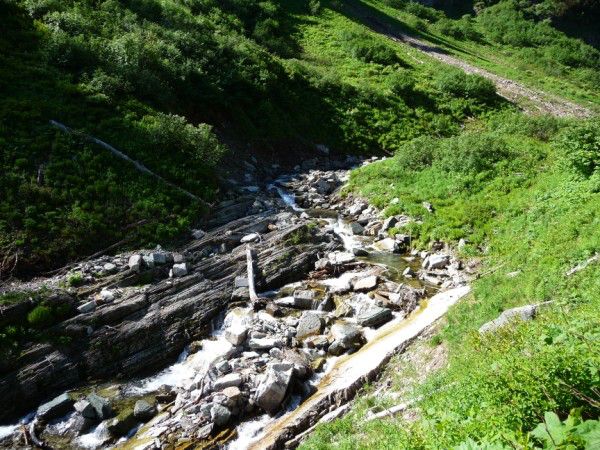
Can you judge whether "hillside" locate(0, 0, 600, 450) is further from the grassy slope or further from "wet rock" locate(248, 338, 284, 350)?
the grassy slope

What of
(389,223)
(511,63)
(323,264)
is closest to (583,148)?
(389,223)

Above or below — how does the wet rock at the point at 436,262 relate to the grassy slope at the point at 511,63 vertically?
below

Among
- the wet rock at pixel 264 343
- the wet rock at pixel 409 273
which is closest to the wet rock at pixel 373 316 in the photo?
the wet rock at pixel 264 343

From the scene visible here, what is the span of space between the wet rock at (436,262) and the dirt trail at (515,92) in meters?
29.7

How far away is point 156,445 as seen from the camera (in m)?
10.9

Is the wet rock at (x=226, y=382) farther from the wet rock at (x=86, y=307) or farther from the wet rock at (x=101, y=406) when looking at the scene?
the wet rock at (x=86, y=307)

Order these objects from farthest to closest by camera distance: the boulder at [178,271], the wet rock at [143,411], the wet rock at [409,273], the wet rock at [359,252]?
the wet rock at [359,252], the wet rock at [409,273], the boulder at [178,271], the wet rock at [143,411]

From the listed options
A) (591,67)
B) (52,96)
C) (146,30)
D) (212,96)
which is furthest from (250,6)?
(591,67)

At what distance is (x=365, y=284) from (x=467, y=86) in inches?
1297

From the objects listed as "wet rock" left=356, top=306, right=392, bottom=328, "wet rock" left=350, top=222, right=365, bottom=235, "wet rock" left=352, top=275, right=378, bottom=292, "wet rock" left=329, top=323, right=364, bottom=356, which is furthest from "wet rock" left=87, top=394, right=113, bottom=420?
"wet rock" left=350, top=222, right=365, bottom=235

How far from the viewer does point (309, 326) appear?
48.4ft

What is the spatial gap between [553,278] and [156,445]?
1113 cm

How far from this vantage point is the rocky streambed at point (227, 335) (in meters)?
11.5

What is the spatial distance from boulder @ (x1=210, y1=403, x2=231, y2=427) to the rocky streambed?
26mm
